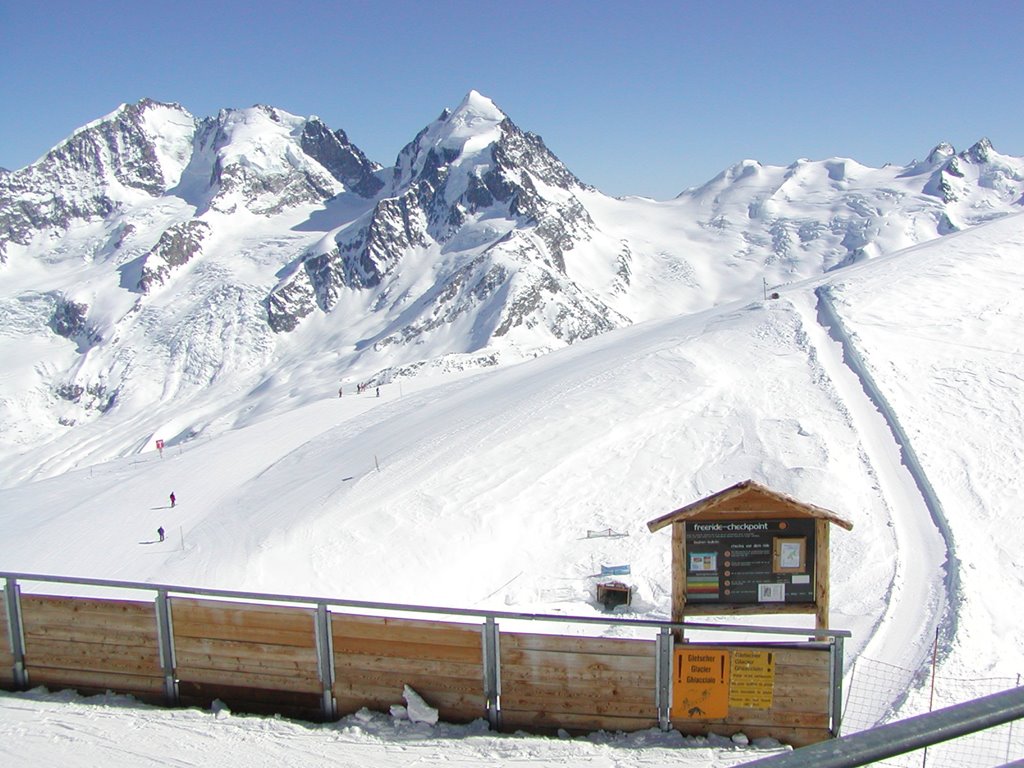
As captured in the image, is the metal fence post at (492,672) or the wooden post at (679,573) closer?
the metal fence post at (492,672)

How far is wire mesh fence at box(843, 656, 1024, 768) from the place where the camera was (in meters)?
10.1

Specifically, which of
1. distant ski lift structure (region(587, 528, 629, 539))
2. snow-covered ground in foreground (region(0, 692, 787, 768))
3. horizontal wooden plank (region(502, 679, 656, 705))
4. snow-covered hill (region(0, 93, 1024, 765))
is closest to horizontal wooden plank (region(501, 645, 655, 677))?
horizontal wooden plank (region(502, 679, 656, 705))

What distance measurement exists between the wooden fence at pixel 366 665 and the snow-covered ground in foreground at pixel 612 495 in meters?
0.35

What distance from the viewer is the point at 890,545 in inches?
761

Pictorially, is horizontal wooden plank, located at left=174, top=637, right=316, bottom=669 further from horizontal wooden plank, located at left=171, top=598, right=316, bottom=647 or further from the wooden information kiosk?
the wooden information kiosk

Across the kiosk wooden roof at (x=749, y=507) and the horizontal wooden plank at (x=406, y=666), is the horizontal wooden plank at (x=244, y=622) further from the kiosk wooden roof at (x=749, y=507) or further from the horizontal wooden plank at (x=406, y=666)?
the kiosk wooden roof at (x=749, y=507)

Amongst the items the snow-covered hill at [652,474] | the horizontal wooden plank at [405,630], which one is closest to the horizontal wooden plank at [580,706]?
the horizontal wooden plank at [405,630]

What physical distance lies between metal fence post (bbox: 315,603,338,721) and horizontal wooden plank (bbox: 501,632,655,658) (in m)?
1.91

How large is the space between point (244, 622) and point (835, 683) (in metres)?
6.31

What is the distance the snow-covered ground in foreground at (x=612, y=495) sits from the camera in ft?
29.1

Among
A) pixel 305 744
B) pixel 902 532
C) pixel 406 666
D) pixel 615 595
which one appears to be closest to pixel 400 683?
pixel 406 666

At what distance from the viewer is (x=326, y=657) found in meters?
9.05

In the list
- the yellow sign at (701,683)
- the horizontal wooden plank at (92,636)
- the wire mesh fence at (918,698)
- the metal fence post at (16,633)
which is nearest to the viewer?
the yellow sign at (701,683)

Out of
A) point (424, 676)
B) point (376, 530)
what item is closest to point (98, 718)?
point (424, 676)
